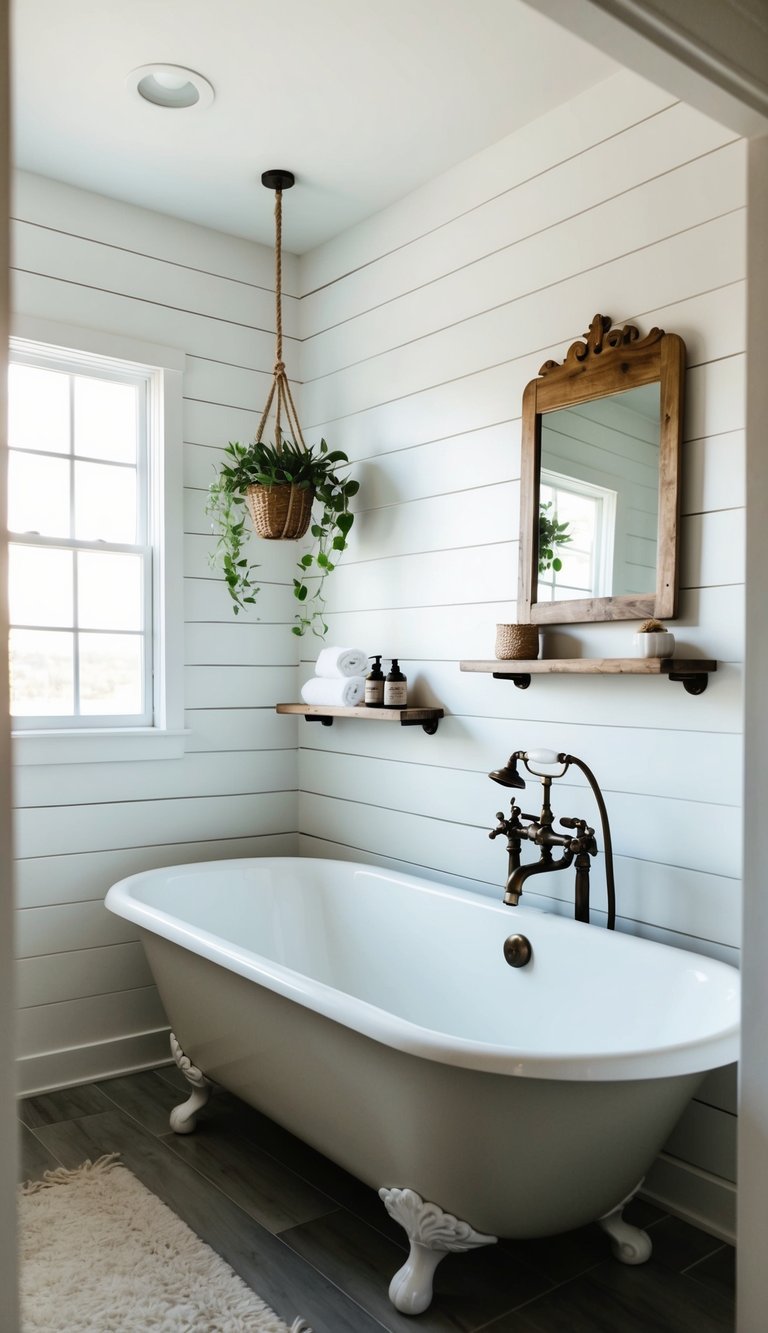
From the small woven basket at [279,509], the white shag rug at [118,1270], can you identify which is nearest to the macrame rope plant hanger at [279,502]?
the small woven basket at [279,509]

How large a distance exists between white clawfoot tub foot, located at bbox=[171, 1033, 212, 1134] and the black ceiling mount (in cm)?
256

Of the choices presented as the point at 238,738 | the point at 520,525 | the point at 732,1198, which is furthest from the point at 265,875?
the point at 732,1198

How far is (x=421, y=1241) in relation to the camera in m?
1.94

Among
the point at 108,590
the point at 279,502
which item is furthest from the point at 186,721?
the point at 279,502

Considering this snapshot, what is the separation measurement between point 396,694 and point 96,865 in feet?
3.66

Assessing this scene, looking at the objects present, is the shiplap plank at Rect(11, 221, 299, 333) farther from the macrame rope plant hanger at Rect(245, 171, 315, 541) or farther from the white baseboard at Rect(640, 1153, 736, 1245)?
the white baseboard at Rect(640, 1153, 736, 1245)

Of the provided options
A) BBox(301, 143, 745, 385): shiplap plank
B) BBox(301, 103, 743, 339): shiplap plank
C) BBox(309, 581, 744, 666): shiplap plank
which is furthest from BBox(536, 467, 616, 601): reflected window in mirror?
BBox(301, 103, 743, 339): shiplap plank

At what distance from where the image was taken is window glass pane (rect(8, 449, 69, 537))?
311cm

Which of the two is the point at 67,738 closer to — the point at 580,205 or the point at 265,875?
the point at 265,875

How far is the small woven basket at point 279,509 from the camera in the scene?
314 centimetres

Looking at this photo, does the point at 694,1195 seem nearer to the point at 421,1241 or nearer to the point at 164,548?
the point at 421,1241

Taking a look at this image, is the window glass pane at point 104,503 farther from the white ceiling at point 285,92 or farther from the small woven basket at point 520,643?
the small woven basket at point 520,643

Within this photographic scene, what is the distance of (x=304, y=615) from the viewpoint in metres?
3.67

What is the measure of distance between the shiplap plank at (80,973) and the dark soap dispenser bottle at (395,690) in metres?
1.16
